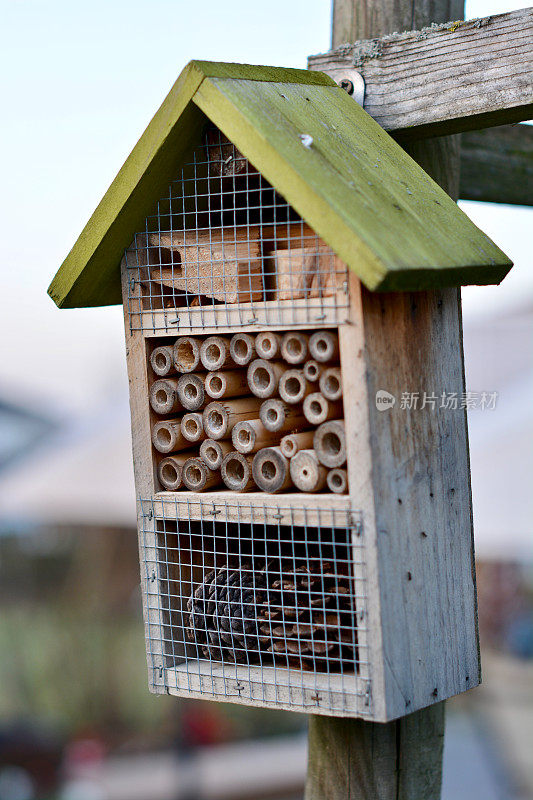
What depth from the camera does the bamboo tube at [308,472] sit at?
1541 mm

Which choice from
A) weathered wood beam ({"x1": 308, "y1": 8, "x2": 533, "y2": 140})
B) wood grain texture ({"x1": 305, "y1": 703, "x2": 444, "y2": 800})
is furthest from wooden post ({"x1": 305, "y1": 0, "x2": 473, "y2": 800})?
weathered wood beam ({"x1": 308, "y1": 8, "x2": 533, "y2": 140})

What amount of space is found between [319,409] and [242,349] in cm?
18

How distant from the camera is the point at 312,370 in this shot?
155cm

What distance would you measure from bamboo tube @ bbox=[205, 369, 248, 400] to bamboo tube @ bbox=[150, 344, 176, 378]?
0.27 feet

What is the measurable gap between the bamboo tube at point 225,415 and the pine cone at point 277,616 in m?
0.24

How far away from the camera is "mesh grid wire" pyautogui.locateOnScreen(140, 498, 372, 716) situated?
1.54 meters

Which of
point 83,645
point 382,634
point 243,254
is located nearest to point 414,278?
point 243,254

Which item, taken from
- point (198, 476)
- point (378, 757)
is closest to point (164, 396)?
point (198, 476)

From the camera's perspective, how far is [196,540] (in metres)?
1.85

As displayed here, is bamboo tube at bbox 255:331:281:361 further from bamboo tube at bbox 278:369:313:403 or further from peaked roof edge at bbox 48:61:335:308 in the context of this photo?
peaked roof edge at bbox 48:61:335:308

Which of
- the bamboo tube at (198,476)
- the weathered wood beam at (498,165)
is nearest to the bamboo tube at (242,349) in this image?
the bamboo tube at (198,476)

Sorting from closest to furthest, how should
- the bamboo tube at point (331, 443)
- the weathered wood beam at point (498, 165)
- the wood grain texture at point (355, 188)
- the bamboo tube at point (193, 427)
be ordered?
the wood grain texture at point (355, 188) → the bamboo tube at point (331, 443) → the bamboo tube at point (193, 427) → the weathered wood beam at point (498, 165)

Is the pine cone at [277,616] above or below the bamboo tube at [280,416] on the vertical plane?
below

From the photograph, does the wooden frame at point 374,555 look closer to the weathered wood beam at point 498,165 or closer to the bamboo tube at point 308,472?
the bamboo tube at point 308,472
